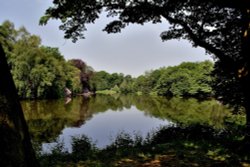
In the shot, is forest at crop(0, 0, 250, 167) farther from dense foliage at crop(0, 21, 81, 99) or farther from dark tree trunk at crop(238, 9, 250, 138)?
dense foliage at crop(0, 21, 81, 99)

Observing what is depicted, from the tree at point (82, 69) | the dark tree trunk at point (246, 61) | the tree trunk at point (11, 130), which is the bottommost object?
the tree trunk at point (11, 130)

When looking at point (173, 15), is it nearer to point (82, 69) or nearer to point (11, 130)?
point (11, 130)

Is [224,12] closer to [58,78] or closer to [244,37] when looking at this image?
[244,37]

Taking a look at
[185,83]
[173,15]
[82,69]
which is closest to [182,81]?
[185,83]

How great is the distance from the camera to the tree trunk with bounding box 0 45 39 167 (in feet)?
9.53

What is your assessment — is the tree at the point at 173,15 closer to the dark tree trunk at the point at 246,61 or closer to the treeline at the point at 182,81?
the dark tree trunk at the point at 246,61

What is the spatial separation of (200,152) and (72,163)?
337cm

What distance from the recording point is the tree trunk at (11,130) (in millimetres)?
2905

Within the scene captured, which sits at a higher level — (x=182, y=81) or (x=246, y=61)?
(x=182, y=81)

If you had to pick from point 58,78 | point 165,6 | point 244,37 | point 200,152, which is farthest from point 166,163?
point 58,78

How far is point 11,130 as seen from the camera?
9.82 ft

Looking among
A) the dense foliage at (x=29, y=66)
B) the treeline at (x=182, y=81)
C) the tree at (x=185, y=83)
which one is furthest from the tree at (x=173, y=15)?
the tree at (x=185, y=83)

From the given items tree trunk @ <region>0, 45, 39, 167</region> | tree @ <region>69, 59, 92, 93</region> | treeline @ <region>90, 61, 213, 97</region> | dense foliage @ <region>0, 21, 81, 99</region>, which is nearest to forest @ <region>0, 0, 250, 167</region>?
tree trunk @ <region>0, 45, 39, 167</region>

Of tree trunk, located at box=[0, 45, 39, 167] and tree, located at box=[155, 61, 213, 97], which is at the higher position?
tree, located at box=[155, 61, 213, 97]
